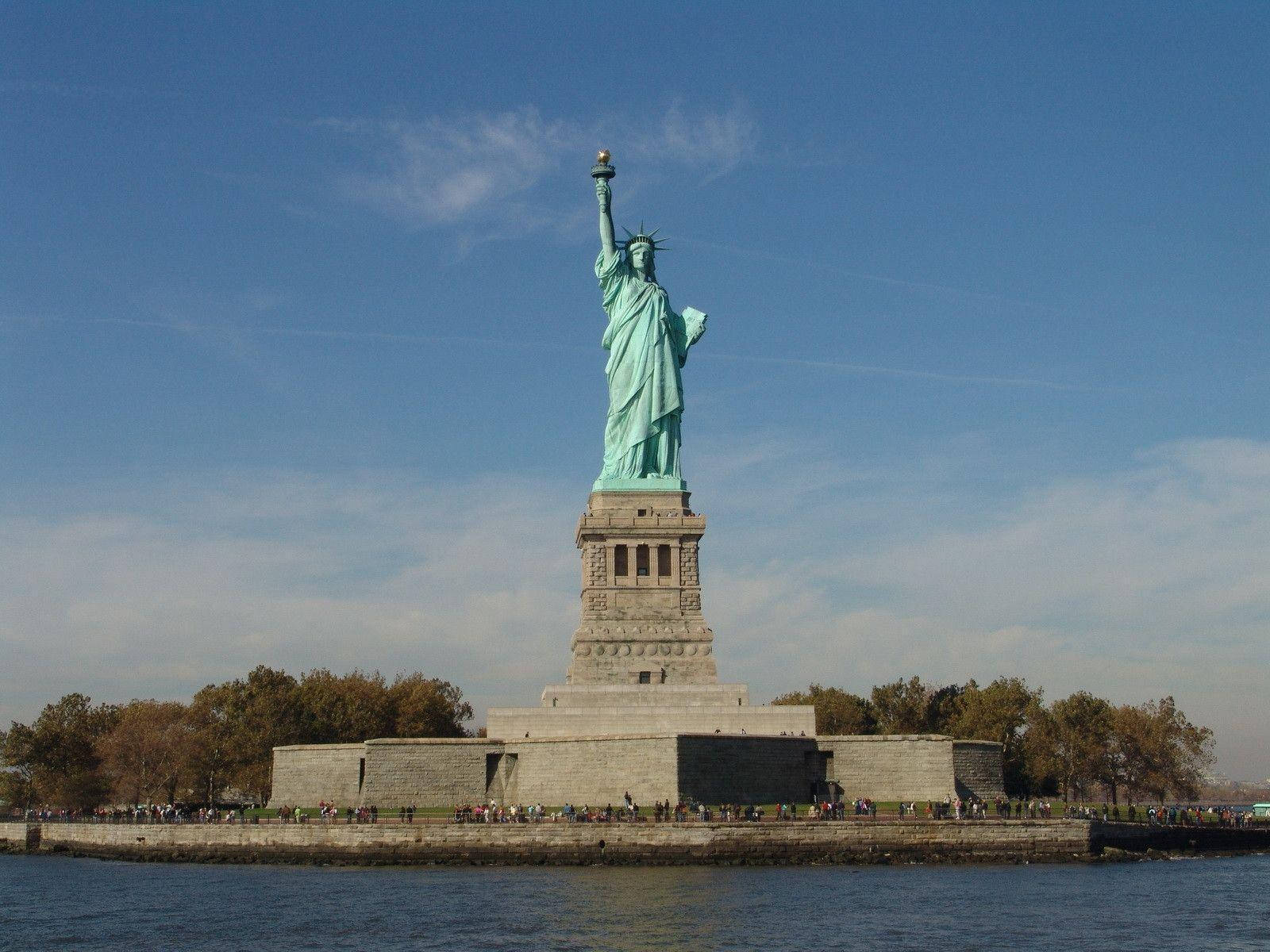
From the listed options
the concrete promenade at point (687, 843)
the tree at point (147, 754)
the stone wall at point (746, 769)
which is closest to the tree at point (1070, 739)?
the concrete promenade at point (687, 843)

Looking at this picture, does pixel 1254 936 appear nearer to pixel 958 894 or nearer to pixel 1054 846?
pixel 958 894

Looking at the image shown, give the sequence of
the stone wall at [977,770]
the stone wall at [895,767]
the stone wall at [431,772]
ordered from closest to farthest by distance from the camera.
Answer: the stone wall at [895,767] → the stone wall at [431,772] → the stone wall at [977,770]

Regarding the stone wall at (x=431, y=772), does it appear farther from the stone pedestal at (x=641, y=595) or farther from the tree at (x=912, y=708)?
the tree at (x=912, y=708)

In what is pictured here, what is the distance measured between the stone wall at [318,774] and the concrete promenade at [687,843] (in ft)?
10.8

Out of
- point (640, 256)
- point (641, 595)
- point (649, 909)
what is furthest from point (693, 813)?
point (640, 256)

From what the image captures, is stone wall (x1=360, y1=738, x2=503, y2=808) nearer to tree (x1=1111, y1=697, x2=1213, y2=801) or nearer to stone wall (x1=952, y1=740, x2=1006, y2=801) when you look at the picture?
stone wall (x1=952, y1=740, x2=1006, y2=801)

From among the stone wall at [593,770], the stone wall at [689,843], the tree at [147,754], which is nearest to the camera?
the stone wall at [689,843]

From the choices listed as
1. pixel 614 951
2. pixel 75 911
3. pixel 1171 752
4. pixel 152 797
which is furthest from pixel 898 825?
pixel 152 797

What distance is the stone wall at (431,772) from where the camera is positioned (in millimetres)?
45906

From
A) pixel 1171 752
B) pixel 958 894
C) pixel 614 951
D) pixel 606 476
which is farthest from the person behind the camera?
pixel 1171 752

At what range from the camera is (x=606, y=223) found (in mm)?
54062

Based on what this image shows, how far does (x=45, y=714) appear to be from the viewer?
66438 mm

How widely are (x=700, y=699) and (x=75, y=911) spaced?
69.9ft

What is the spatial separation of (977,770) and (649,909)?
18.7 meters
